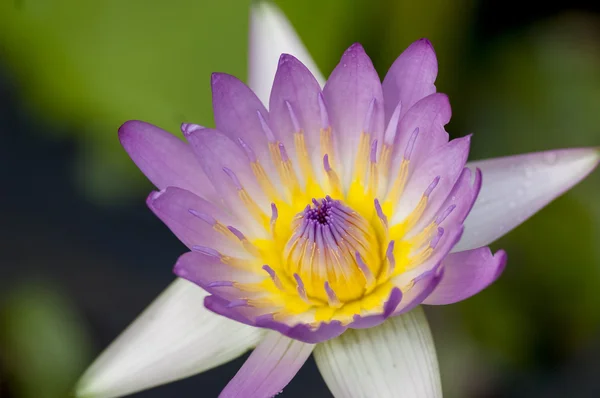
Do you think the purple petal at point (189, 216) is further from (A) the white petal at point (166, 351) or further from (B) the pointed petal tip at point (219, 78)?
(B) the pointed petal tip at point (219, 78)

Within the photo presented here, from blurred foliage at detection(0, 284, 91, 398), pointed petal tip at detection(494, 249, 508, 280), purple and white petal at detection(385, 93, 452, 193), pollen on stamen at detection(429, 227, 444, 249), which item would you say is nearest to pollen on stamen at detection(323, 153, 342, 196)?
purple and white petal at detection(385, 93, 452, 193)

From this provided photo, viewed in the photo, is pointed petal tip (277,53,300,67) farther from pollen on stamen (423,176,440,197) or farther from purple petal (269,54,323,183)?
pollen on stamen (423,176,440,197)

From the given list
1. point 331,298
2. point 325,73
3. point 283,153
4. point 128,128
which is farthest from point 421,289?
point 325,73

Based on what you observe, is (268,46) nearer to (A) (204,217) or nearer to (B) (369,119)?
(B) (369,119)

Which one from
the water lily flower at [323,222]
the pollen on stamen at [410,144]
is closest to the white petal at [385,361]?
the water lily flower at [323,222]

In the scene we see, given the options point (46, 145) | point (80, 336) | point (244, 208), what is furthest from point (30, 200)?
point (244, 208)
